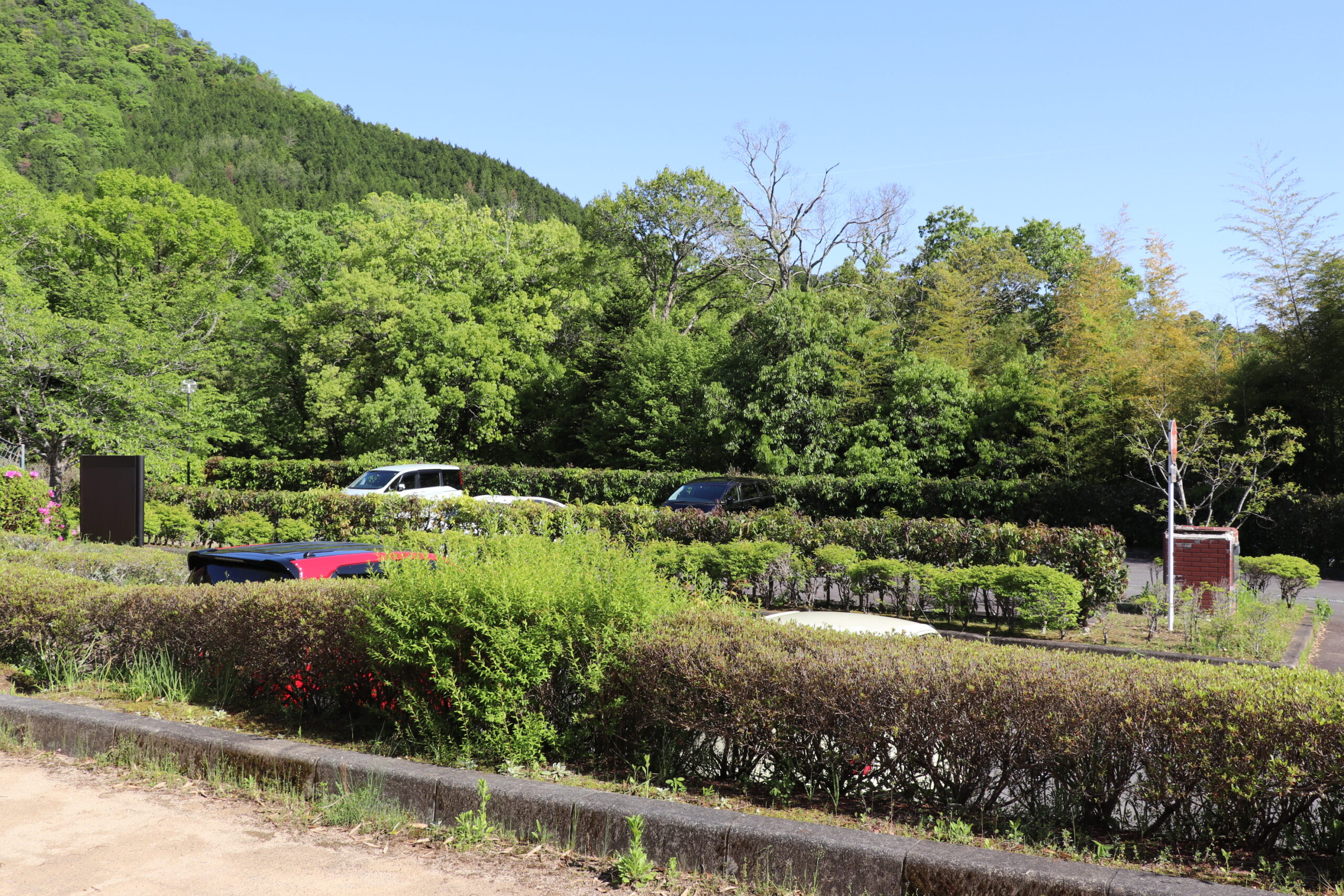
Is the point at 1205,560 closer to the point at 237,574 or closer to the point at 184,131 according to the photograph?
the point at 237,574

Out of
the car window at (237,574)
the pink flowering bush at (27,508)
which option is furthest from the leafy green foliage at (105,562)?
the pink flowering bush at (27,508)

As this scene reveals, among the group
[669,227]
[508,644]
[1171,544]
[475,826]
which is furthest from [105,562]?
[669,227]

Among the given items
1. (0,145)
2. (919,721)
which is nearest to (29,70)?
(0,145)

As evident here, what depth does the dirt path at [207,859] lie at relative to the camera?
3.56 meters

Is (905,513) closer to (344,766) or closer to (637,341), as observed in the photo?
(637,341)

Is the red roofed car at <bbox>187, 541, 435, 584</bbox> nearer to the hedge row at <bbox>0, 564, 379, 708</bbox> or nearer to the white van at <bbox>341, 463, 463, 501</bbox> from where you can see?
the hedge row at <bbox>0, 564, 379, 708</bbox>

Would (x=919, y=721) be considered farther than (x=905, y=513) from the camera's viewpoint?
No

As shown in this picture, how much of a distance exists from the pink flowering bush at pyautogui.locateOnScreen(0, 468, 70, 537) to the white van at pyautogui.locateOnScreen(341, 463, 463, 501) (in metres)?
5.95

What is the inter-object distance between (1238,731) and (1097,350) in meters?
23.3

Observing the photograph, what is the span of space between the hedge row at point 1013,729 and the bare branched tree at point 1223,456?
12.7 m

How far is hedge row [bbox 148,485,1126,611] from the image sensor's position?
33.7 feet

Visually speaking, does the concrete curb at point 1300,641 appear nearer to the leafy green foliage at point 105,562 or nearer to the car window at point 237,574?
the car window at point 237,574

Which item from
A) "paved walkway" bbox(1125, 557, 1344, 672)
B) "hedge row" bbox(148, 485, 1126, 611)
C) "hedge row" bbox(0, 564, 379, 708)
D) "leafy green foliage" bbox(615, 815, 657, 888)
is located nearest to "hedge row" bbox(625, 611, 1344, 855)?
"leafy green foliage" bbox(615, 815, 657, 888)

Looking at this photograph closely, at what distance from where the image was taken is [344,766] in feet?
14.5
